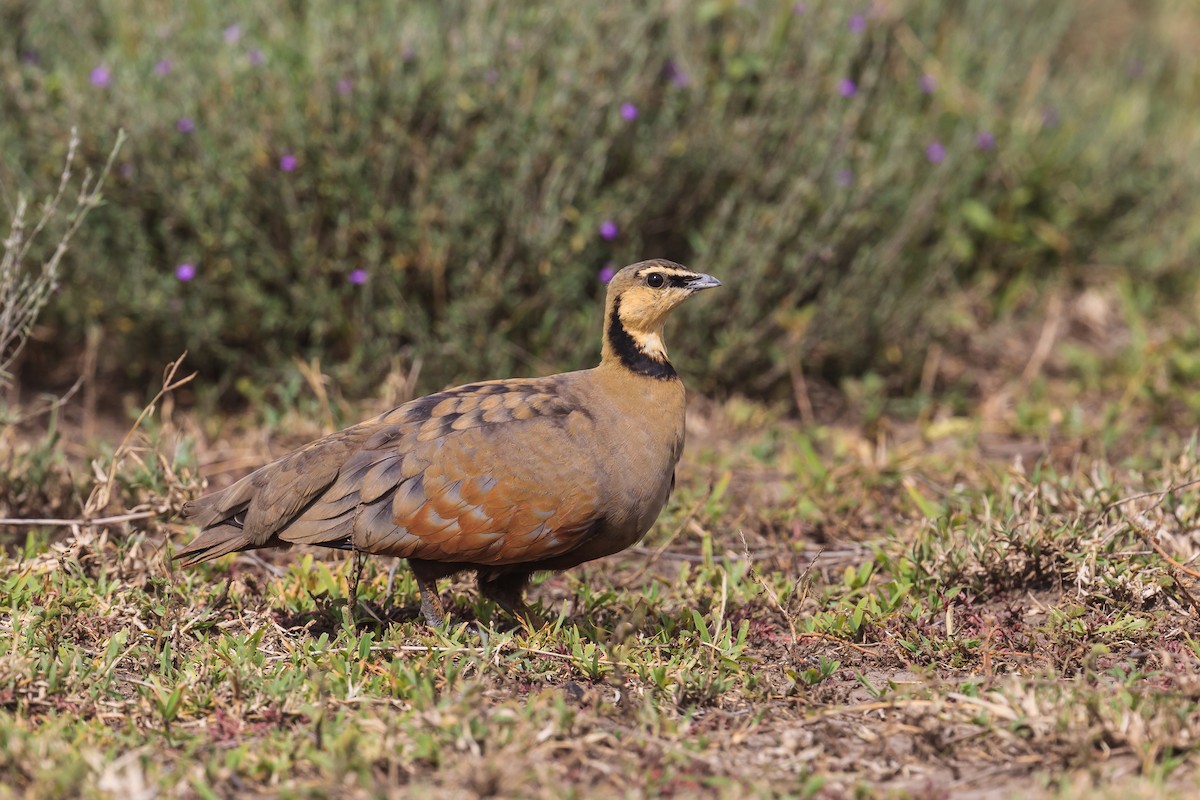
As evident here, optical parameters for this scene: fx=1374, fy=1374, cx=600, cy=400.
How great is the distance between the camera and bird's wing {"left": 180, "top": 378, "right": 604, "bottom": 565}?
4.39 m

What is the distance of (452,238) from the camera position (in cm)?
675

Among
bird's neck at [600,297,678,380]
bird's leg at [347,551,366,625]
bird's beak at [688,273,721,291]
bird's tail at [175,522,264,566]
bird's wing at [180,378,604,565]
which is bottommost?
bird's leg at [347,551,366,625]

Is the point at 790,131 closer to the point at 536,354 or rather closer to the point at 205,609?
the point at 536,354

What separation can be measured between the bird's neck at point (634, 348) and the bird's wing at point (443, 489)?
289 millimetres

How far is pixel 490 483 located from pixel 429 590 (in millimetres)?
515

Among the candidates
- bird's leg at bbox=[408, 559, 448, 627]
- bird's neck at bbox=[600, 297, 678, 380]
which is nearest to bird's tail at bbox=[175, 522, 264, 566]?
bird's leg at bbox=[408, 559, 448, 627]

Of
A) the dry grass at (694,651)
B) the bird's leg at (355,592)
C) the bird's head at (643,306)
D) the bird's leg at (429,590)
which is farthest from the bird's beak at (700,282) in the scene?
the bird's leg at (355,592)

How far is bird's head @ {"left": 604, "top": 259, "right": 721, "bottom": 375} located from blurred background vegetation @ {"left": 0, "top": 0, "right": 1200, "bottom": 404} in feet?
5.97

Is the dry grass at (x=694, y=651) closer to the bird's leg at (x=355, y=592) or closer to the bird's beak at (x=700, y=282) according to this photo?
the bird's leg at (x=355, y=592)

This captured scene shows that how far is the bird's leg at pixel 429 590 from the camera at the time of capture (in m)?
4.59

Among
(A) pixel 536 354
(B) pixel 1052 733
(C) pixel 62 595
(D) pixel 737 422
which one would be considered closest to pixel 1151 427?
(D) pixel 737 422

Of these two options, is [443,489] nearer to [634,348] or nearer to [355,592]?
[355,592]

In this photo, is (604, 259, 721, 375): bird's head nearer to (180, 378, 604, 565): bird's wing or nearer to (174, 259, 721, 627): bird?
(174, 259, 721, 627): bird

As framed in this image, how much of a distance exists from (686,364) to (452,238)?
143 centimetres
